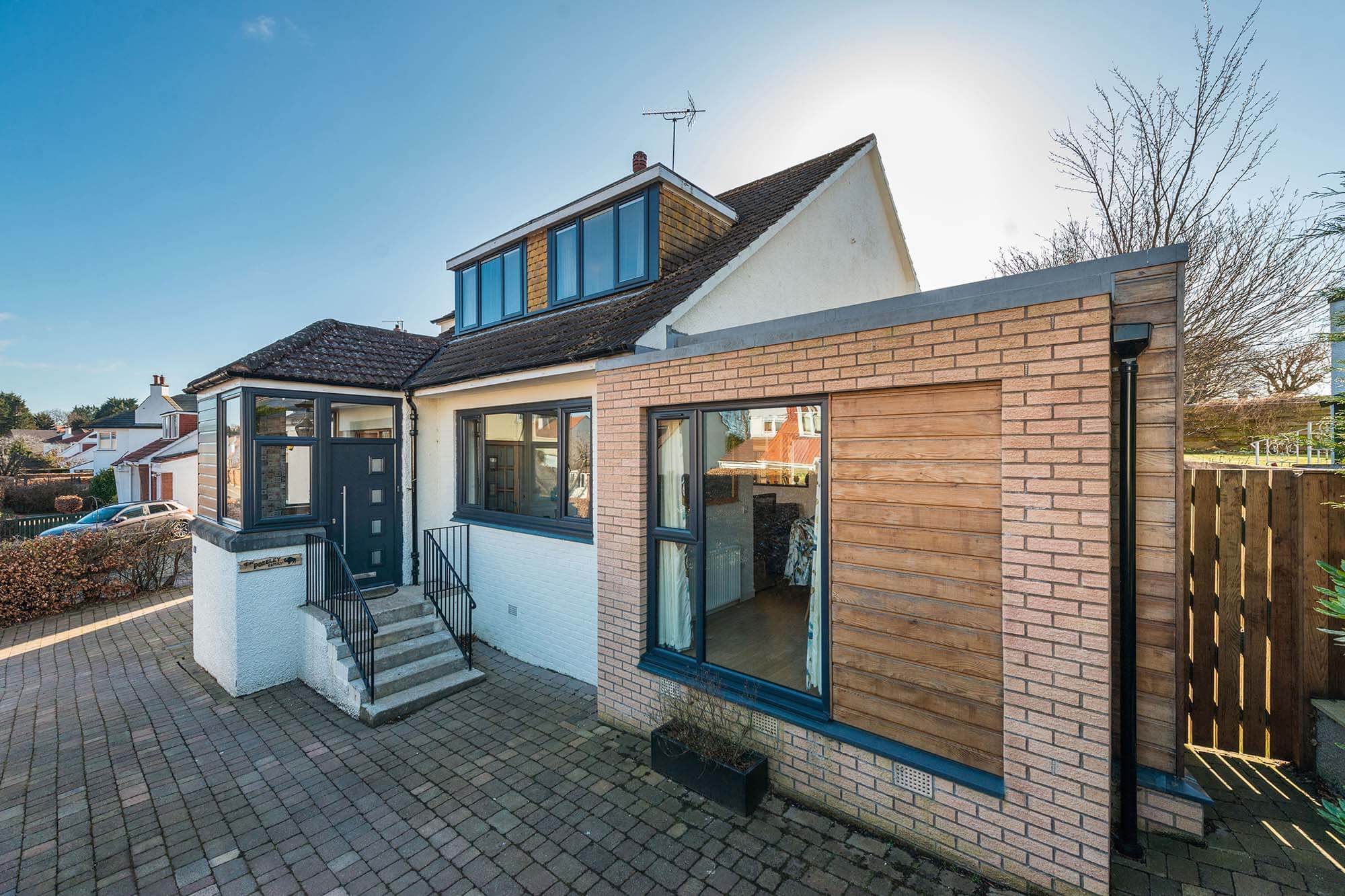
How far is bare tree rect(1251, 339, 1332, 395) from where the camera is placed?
28.4 feet

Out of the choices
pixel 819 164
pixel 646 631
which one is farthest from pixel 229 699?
pixel 819 164

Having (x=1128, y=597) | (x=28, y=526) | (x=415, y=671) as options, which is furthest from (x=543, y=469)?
(x=28, y=526)

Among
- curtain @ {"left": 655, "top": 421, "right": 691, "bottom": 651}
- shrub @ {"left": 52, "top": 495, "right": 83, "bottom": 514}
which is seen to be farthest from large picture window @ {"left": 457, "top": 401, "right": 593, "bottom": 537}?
shrub @ {"left": 52, "top": 495, "right": 83, "bottom": 514}

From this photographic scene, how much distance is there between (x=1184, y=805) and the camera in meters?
3.16

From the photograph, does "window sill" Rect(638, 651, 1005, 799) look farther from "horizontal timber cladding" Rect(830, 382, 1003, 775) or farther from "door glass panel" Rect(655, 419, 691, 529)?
"door glass panel" Rect(655, 419, 691, 529)

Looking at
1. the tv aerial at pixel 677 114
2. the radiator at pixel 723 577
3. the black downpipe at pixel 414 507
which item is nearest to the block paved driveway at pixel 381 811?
the radiator at pixel 723 577

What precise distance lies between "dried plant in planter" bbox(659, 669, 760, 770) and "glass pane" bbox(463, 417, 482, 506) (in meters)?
4.91

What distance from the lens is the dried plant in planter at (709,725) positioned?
12.9 ft

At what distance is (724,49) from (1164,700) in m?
9.16

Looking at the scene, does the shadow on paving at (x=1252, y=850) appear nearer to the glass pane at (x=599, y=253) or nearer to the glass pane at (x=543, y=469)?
the glass pane at (x=543, y=469)

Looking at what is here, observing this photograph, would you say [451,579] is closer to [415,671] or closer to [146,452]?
[415,671]

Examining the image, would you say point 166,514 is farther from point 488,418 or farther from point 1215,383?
point 1215,383

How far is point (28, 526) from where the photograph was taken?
1692 centimetres

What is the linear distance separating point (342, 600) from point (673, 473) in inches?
178
